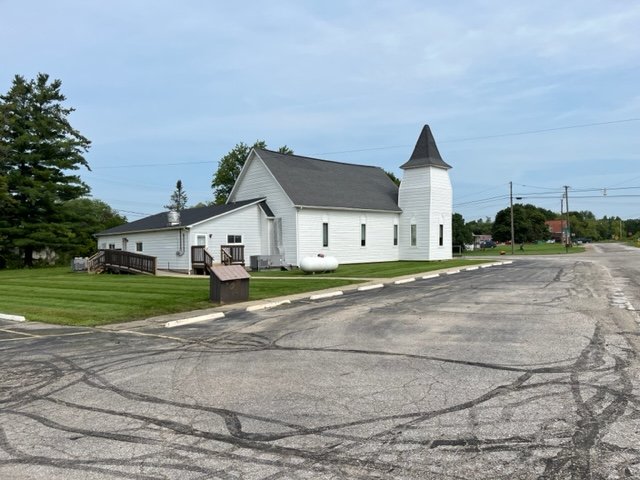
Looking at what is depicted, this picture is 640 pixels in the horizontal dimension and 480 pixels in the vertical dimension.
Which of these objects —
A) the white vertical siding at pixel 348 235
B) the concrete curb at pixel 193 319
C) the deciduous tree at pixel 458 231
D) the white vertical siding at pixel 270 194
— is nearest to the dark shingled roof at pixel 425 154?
the white vertical siding at pixel 348 235

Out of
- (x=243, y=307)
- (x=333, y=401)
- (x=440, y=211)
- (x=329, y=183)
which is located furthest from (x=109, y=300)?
(x=440, y=211)

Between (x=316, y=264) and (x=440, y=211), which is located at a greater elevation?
(x=440, y=211)

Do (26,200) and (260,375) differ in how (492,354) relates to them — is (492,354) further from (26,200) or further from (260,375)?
(26,200)

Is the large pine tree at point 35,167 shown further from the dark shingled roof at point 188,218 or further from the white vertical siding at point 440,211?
the white vertical siding at point 440,211

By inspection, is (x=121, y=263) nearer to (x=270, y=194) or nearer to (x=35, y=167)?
(x=270, y=194)

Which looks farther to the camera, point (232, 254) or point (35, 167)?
point (35, 167)

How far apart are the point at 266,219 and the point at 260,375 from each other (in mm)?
28435

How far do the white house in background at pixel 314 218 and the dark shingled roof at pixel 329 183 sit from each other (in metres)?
0.10

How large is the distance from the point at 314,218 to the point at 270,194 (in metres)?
3.81

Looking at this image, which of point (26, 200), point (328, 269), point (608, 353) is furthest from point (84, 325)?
point (26, 200)

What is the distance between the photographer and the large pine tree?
45.8 metres

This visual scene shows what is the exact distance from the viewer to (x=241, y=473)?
3.89 m

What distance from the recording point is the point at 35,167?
47500 mm

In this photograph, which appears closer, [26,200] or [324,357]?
[324,357]
